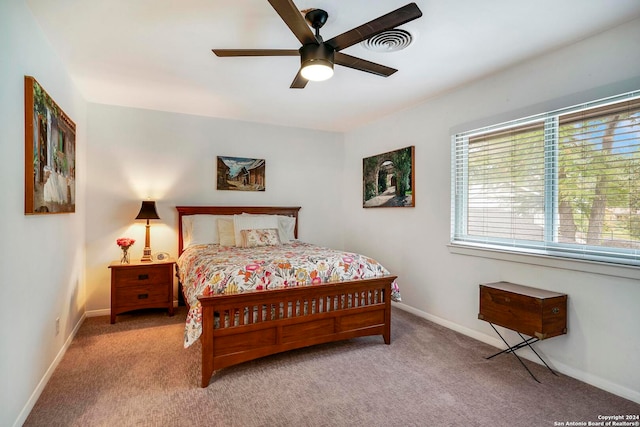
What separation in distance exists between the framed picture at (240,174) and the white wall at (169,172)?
8cm

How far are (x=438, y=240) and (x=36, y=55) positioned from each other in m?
3.72

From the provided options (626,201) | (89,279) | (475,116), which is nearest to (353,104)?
(475,116)

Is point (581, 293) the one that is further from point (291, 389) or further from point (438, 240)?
point (291, 389)

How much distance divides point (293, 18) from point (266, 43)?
88 cm

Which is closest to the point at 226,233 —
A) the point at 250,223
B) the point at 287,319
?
the point at 250,223

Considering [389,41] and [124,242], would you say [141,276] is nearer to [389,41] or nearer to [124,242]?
[124,242]

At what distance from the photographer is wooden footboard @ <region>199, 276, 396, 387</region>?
90.2 inches

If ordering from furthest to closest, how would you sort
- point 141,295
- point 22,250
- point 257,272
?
point 141,295 < point 257,272 < point 22,250

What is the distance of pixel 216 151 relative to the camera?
437cm

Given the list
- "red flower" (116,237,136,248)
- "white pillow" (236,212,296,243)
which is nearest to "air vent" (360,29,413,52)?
"white pillow" (236,212,296,243)

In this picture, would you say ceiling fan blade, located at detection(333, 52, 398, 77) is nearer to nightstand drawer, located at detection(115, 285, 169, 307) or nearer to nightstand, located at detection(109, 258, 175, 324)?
nightstand, located at detection(109, 258, 175, 324)

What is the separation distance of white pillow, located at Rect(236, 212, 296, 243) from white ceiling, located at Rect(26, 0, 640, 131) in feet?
5.12

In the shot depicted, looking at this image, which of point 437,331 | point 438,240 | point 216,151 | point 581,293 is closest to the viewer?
point 581,293

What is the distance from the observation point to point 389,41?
2.24m
